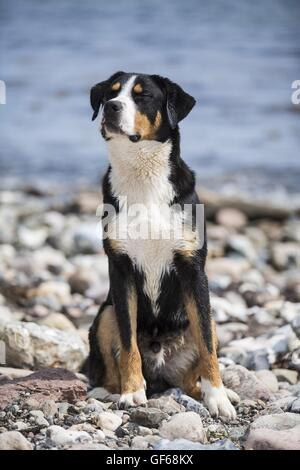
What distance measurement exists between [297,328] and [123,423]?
2120 mm

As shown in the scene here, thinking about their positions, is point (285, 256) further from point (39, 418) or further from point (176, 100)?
point (39, 418)

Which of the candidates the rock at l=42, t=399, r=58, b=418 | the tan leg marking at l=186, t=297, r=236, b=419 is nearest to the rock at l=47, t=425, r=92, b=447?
the rock at l=42, t=399, r=58, b=418

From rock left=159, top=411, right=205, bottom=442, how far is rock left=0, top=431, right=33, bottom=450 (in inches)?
25.8

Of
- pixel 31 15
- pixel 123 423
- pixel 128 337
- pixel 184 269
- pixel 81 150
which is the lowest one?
pixel 123 423

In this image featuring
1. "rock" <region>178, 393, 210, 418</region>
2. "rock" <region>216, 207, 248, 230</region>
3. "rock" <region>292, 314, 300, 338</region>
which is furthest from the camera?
"rock" <region>216, 207, 248, 230</region>

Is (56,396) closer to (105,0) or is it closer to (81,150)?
(81,150)

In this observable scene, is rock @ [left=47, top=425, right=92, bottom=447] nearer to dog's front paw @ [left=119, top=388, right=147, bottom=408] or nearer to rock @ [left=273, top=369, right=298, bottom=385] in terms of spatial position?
dog's front paw @ [left=119, top=388, right=147, bottom=408]

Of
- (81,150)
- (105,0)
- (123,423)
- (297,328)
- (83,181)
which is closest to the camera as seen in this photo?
(123,423)

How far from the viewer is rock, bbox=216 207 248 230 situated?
33.8 ft

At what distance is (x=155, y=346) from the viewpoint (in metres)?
4.72

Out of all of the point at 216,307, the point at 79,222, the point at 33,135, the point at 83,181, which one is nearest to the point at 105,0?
the point at 33,135

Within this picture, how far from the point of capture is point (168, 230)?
4.41 meters

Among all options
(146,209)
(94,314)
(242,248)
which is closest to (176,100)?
(146,209)

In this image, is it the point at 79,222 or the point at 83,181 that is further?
the point at 83,181
